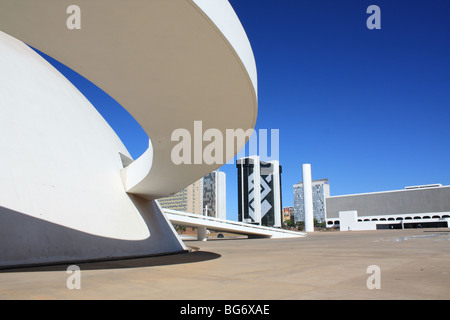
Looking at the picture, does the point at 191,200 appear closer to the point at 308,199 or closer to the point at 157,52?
the point at 308,199

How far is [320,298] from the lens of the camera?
180 inches

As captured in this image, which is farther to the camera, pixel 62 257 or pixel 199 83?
pixel 62 257

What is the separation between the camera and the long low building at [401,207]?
93.2m

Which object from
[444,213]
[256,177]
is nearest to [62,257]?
[444,213]

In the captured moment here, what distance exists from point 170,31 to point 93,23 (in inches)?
42.8

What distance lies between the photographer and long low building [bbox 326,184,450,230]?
9318cm

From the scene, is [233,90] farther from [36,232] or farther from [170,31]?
[36,232]

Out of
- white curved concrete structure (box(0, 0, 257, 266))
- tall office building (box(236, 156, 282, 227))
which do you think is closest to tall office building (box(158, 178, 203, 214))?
tall office building (box(236, 156, 282, 227))

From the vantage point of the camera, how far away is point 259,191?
149625 millimetres

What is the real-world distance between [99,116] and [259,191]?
13653 cm

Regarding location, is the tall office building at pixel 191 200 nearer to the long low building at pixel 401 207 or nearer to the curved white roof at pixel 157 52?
the long low building at pixel 401 207

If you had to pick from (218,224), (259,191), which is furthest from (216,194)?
(218,224)

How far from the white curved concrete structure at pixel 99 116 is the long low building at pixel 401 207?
79453 millimetres

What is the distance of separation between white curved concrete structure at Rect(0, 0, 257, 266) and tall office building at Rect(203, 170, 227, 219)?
97586 millimetres
